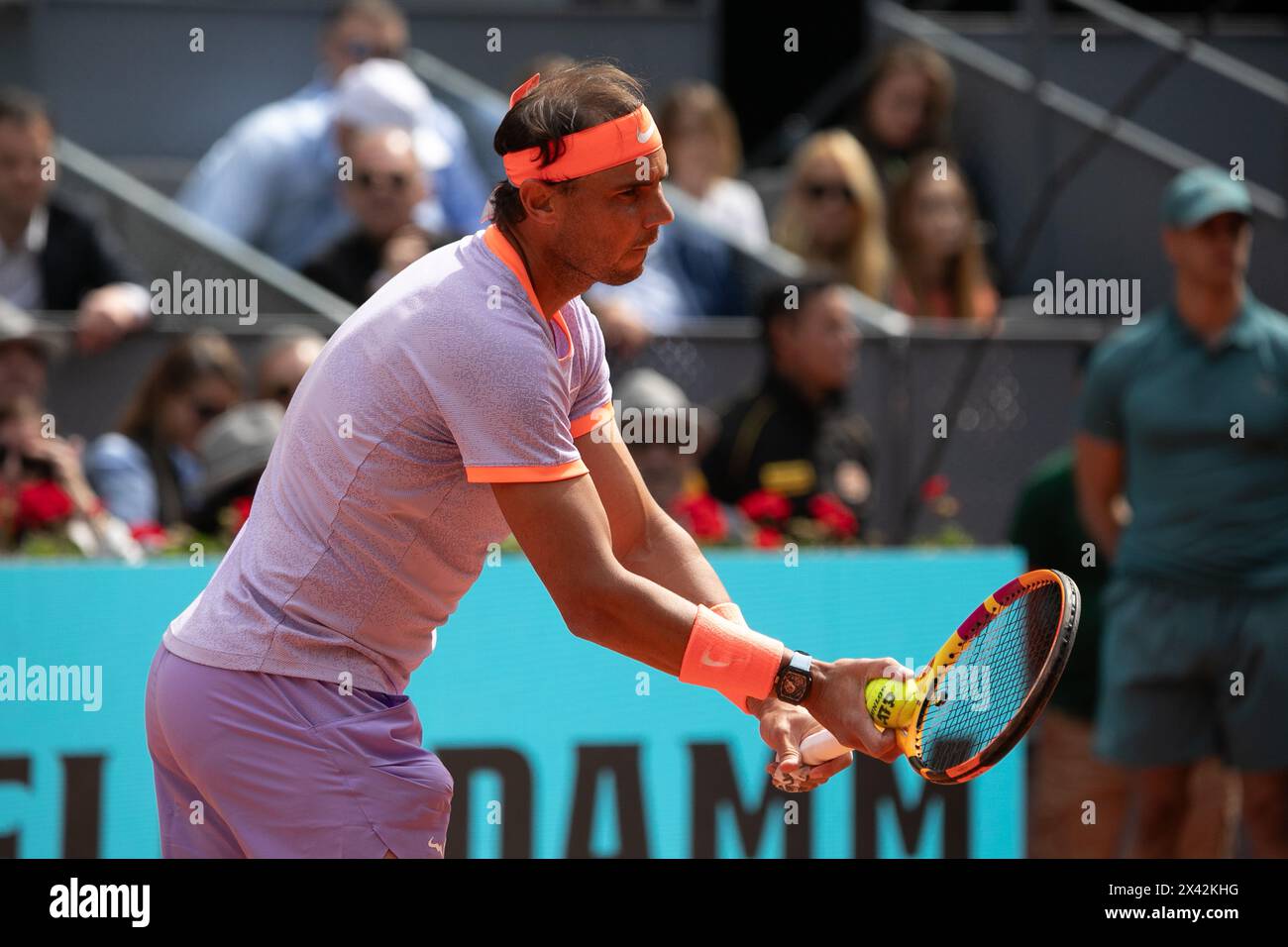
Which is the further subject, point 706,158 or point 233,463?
point 706,158

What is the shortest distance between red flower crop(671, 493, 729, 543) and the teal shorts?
115 centimetres

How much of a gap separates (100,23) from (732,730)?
162 inches

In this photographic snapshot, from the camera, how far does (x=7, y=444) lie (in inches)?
215

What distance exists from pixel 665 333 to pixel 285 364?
1.21m

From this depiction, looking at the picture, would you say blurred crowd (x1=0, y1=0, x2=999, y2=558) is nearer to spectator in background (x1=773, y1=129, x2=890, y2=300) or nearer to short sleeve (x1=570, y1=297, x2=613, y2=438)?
spectator in background (x1=773, y1=129, x2=890, y2=300)

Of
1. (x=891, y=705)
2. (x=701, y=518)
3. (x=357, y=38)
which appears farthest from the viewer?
(x=357, y=38)

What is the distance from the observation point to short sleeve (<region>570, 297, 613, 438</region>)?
3199 mm

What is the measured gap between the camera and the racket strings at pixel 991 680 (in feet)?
9.94

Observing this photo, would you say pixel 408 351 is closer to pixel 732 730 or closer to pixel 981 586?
pixel 732 730

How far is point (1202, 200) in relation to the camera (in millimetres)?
5590

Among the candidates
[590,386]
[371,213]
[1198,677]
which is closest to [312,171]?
[371,213]

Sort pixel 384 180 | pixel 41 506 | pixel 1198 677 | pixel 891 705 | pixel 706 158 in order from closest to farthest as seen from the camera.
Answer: pixel 891 705, pixel 41 506, pixel 1198 677, pixel 384 180, pixel 706 158

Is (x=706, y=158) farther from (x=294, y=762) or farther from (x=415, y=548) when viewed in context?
(x=294, y=762)
